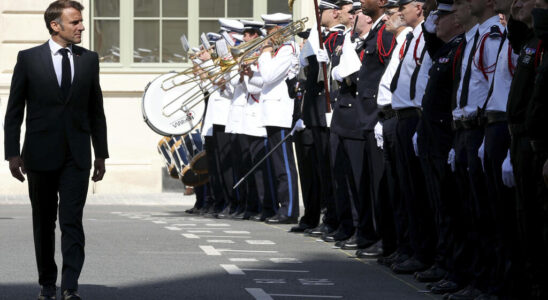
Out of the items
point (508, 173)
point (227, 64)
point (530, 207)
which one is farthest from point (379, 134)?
point (227, 64)

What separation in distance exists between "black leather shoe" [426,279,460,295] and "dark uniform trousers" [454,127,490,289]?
0.34ft

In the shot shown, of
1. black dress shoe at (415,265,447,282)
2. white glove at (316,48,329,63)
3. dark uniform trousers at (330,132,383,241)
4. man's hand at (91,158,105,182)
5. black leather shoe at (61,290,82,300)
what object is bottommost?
black dress shoe at (415,265,447,282)

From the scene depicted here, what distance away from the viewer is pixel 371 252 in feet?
39.8

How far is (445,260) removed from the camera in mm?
10008

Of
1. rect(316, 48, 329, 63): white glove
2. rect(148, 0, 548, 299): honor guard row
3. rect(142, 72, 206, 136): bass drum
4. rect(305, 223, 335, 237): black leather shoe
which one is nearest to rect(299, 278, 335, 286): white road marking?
rect(148, 0, 548, 299): honor guard row

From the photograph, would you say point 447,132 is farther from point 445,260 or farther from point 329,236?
point 329,236

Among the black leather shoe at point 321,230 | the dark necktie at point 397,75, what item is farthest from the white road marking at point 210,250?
the dark necktie at point 397,75

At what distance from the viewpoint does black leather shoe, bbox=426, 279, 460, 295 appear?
375 inches

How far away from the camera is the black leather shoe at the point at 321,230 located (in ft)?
47.0

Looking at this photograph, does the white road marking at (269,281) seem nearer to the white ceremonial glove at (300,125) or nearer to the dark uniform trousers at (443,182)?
the dark uniform trousers at (443,182)

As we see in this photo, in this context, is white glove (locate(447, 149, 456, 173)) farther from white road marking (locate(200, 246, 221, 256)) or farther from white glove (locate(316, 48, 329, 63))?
white glove (locate(316, 48, 329, 63))

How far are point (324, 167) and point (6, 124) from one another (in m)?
6.16

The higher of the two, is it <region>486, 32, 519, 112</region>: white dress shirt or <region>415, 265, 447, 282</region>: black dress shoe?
<region>486, 32, 519, 112</region>: white dress shirt

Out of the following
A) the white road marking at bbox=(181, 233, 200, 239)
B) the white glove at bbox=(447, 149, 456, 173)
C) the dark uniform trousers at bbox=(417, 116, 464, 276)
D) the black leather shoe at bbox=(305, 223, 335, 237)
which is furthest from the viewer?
the white road marking at bbox=(181, 233, 200, 239)
